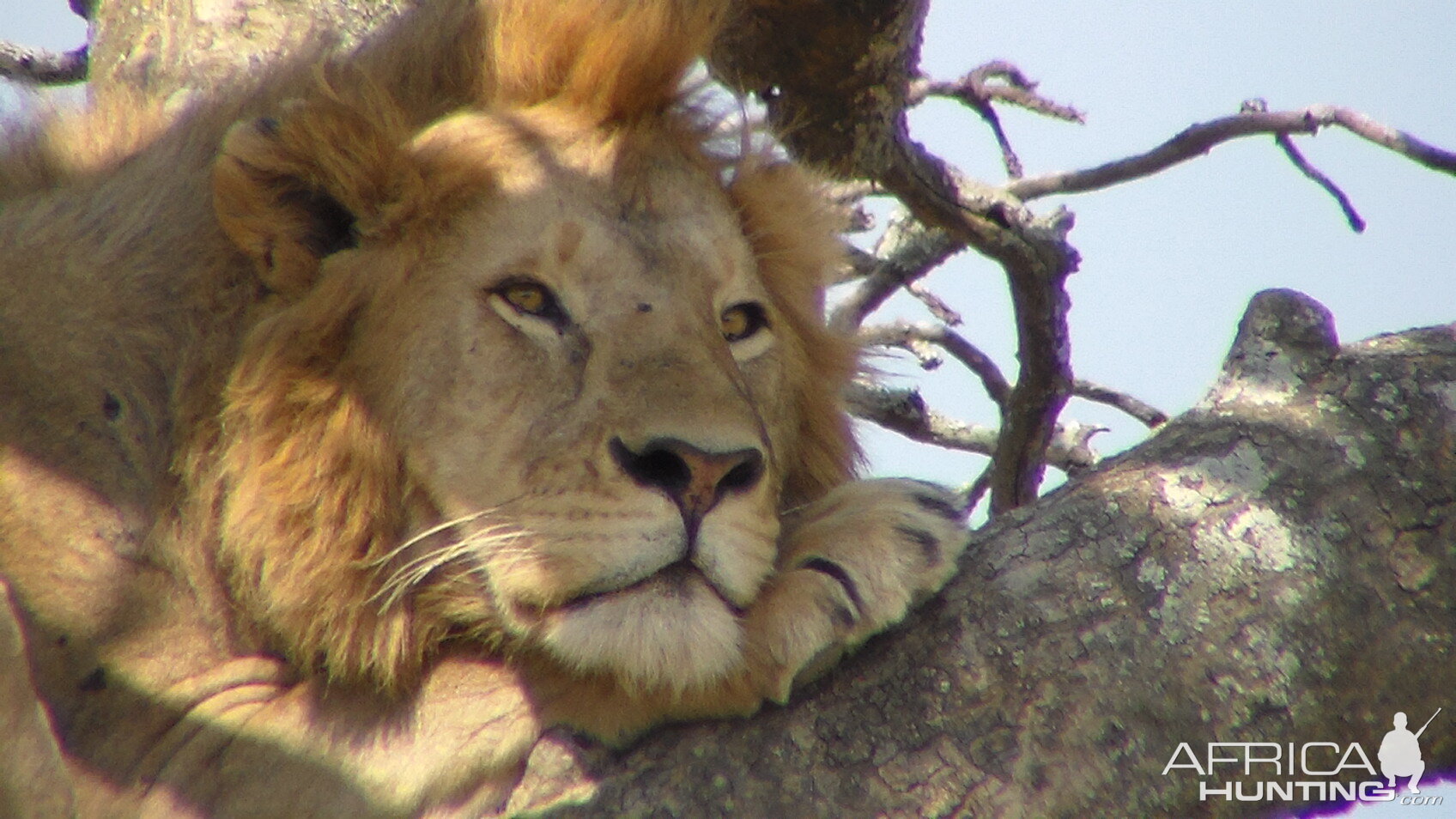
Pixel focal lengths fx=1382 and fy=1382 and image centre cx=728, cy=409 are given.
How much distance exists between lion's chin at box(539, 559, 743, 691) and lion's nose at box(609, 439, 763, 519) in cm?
15

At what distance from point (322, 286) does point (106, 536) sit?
760mm

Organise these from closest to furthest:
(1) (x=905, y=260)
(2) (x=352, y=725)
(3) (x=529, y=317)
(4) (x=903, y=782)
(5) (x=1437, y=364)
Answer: (4) (x=903, y=782)
(5) (x=1437, y=364)
(2) (x=352, y=725)
(3) (x=529, y=317)
(1) (x=905, y=260)

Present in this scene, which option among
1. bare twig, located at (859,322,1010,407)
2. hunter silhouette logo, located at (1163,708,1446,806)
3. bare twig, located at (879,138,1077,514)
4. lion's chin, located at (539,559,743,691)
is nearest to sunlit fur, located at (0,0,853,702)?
lion's chin, located at (539,559,743,691)

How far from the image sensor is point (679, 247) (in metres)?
3.47

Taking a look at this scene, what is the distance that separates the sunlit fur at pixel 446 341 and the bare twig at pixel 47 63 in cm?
260

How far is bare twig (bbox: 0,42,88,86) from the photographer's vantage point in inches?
234

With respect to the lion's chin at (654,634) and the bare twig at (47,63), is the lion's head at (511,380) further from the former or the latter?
the bare twig at (47,63)

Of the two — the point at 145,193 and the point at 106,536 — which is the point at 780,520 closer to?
the point at 106,536

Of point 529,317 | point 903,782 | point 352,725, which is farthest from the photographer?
point 529,317

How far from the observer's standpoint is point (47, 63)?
599 cm

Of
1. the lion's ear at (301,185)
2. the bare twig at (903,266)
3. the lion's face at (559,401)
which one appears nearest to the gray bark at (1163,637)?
the lion's face at (559,401)

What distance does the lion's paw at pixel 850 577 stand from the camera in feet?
8.77

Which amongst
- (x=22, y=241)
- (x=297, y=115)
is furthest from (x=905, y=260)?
(x=22, y=241)

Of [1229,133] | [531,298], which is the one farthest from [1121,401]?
[531,298]
